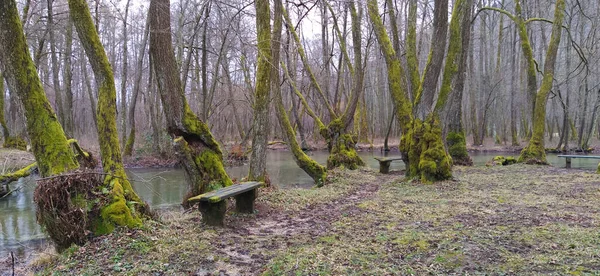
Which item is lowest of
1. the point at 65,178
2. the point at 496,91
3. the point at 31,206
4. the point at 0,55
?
the point at 31,206

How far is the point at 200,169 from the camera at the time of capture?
21.2 feet

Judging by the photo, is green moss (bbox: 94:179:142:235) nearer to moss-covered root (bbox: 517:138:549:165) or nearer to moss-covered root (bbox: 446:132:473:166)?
moss-covered root (bbox: 446:132:473:166)

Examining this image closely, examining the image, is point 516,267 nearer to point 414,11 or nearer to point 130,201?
point 130,201

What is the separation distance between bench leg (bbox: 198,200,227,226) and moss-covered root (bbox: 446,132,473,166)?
32.5 ft

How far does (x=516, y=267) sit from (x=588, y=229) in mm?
1684

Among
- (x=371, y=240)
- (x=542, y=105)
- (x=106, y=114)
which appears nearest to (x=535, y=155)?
(x=542, y=105)

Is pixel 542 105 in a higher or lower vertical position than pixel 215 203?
higher

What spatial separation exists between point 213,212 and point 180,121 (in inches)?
83.4

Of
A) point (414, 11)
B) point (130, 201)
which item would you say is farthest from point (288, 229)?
point (414, 11)

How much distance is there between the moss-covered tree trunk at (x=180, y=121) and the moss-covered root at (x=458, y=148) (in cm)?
890

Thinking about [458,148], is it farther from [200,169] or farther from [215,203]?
[215,203]

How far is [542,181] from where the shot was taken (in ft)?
26.8

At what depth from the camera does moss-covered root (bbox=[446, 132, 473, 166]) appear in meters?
12.7

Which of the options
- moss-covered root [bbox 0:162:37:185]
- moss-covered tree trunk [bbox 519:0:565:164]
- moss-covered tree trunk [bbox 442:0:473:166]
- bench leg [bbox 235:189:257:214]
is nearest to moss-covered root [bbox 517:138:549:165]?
moss-covered tree trunk [bbox 519:0:565:164]
